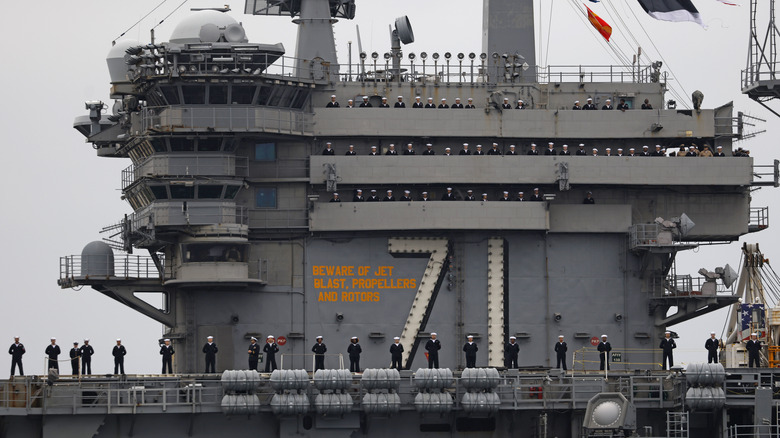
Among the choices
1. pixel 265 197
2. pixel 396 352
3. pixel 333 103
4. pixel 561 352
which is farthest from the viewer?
pixel 333 103

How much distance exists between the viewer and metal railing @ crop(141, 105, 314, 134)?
59906 mm

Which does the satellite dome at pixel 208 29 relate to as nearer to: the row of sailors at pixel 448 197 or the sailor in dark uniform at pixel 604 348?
the row of sailors at pixel 448 197

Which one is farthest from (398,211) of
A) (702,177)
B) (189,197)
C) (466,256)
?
(702,177)

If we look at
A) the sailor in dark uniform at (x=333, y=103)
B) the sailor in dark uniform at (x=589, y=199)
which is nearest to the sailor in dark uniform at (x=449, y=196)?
the sailor in dark uniform at (x=589, y=199)

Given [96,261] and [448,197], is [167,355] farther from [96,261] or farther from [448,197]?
[448,197]

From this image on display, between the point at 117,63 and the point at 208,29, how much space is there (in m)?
5.23

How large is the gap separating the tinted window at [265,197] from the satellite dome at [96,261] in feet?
18.7

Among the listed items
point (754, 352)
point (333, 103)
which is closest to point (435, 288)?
point (333, 103)

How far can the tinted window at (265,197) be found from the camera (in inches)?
2405

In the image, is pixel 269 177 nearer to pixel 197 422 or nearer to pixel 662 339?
pixel 197 422

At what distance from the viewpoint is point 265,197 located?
6116 cm

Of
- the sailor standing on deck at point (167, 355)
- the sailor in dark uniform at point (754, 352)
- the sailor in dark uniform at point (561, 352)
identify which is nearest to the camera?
the sailor in dark uniform at point (754, 352)

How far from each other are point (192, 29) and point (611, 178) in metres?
15.7

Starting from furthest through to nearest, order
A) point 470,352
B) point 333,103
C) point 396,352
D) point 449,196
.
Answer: point 333,103
point 449,196
point 396,352
point 470,352
